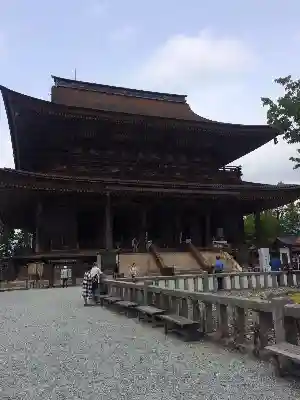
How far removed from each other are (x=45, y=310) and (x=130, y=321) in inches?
128

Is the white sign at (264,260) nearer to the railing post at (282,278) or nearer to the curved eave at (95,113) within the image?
the railing post at (282,278)

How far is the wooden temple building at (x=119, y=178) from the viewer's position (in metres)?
24.1

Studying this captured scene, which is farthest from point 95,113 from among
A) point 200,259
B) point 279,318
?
point 279,318

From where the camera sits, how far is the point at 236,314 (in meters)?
6.64

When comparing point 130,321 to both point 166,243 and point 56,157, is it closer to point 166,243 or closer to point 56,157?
point 166,243

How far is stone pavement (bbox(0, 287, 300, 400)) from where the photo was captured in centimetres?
475

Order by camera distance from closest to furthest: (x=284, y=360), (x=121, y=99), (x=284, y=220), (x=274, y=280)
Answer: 1. (x=284, y=360)
2. (x=274, y=280)
3. (x=121, y=99)
4. (x=284, y=220)

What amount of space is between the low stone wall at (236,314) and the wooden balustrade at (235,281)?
12.0 feet

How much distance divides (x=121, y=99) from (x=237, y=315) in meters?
28.4

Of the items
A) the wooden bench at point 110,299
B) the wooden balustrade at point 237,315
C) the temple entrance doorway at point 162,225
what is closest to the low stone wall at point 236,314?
the wooden balustrade at point 237,315

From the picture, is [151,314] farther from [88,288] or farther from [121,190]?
[121,190]

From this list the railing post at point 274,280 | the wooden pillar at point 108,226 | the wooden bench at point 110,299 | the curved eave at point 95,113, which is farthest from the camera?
the wooden pillar at point 108,226

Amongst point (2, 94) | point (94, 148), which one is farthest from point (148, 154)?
point (2, 94)

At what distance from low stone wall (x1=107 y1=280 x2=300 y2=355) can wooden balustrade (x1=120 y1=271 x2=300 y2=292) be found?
3.67 meters
